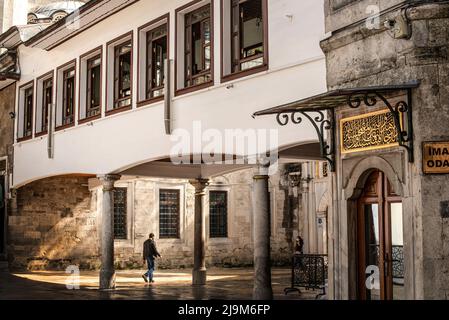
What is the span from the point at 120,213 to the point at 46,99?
238 inches

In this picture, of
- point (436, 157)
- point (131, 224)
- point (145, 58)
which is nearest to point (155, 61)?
point (145, 58)

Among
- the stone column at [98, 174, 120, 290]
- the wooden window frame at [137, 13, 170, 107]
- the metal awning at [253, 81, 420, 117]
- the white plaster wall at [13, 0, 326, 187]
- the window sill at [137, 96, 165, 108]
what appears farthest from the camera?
the stone column at [98, 174, 120, 290]

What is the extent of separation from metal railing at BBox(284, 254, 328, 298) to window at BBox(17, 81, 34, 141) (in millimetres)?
10552

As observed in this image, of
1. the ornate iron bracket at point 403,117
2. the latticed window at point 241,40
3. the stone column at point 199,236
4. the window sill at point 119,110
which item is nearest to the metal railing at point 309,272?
the stone column at point 199,236

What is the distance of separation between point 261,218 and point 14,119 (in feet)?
42.4

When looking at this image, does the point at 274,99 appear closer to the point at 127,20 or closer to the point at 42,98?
the point at 127,20

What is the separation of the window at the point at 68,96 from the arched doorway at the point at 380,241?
11.9m

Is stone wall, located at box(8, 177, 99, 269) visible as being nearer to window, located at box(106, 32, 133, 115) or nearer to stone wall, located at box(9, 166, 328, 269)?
stone wall, located at box(9, 166, 328, 269)

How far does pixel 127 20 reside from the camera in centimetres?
1675

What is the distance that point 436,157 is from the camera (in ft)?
26.8

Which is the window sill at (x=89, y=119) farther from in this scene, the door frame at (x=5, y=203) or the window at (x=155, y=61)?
the door frame at (x=5, y=203)

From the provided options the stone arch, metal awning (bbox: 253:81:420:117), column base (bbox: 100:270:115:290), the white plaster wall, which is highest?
the white plaster wall

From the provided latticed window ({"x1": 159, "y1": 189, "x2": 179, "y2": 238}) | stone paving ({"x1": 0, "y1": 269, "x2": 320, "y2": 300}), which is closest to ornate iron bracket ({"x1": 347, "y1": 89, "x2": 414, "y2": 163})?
stone paving ({"x1": 0, "y1": 269, "x2": 320, "y2": 300})

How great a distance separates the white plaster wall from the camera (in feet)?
37.1
